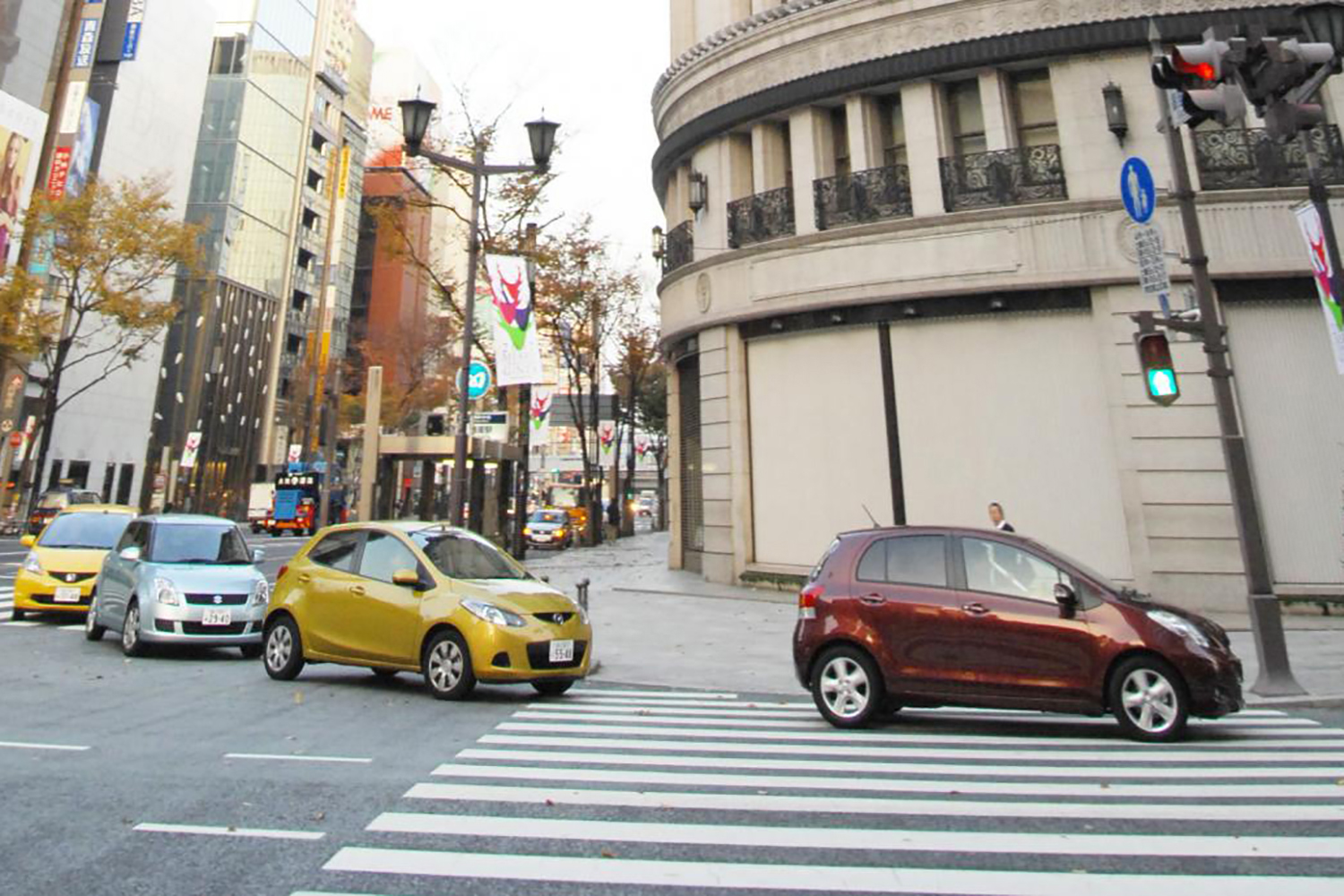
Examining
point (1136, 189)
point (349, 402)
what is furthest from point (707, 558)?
point (349, 402)

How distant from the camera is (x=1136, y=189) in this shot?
9.70m

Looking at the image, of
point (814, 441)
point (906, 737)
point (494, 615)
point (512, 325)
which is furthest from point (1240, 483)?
point (512, 325)

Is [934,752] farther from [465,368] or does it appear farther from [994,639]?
[465,368]

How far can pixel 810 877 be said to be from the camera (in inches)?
144

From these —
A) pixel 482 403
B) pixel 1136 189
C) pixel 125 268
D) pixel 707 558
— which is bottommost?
pixel 707 558

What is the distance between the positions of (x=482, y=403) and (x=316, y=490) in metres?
11.1

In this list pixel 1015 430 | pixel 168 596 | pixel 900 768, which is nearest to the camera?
pixel 900 768

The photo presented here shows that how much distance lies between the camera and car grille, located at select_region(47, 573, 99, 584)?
13.3 m

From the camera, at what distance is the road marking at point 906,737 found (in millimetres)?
6426

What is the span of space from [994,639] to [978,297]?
34.8 feet

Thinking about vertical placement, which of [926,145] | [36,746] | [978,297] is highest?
[926,145]

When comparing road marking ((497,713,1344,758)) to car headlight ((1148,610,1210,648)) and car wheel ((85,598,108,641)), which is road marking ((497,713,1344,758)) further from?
car wheel ((85,598,108,641))

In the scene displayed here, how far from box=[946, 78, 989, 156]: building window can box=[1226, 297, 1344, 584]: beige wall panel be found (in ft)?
19.3

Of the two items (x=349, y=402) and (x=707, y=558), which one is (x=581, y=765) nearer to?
(x=707, y=558)
